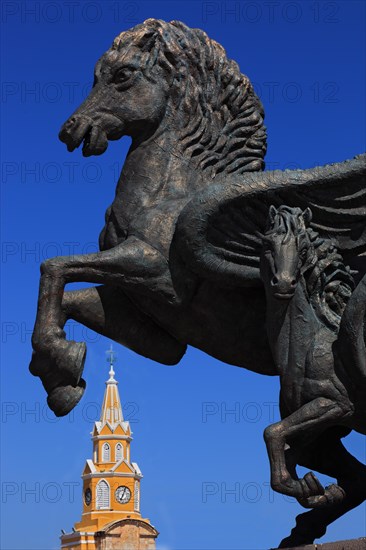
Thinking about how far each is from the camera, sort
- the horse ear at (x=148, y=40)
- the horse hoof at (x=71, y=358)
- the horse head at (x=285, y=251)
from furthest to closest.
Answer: the horse ear at (x=148, y=40) → the horse hoof at (x=71, y=358) → the horse head at (x=285, y=251)

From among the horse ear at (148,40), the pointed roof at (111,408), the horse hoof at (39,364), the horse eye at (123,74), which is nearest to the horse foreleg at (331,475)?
the horse hoof at (39,364)

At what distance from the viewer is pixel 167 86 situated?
8.77 m

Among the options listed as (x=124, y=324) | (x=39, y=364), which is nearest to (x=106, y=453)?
(x=124, y=324)

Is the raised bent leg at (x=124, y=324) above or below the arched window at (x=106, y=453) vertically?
below

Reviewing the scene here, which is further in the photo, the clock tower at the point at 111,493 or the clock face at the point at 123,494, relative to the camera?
the clock face at the point at 123,494

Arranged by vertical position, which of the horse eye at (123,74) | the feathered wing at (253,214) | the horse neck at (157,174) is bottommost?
the feathered wing at (253,214)

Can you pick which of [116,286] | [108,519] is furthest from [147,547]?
[116,286]

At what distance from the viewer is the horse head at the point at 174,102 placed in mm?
8703

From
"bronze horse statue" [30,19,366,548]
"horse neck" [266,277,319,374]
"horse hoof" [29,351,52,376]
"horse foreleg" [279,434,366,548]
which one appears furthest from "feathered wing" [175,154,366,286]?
"horse foreleg" [279,434,366,548]

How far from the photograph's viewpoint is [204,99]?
346 inches

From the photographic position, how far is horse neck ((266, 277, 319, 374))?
7.71 meters

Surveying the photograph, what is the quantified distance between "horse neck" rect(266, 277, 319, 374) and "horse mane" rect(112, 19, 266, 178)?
1.40 metres

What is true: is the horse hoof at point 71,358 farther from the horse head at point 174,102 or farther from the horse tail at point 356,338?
the horse tail at point 356,338

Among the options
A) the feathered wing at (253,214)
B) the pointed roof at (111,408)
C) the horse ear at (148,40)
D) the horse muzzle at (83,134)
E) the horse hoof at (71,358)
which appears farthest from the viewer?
the pointed roof at (111,408)
